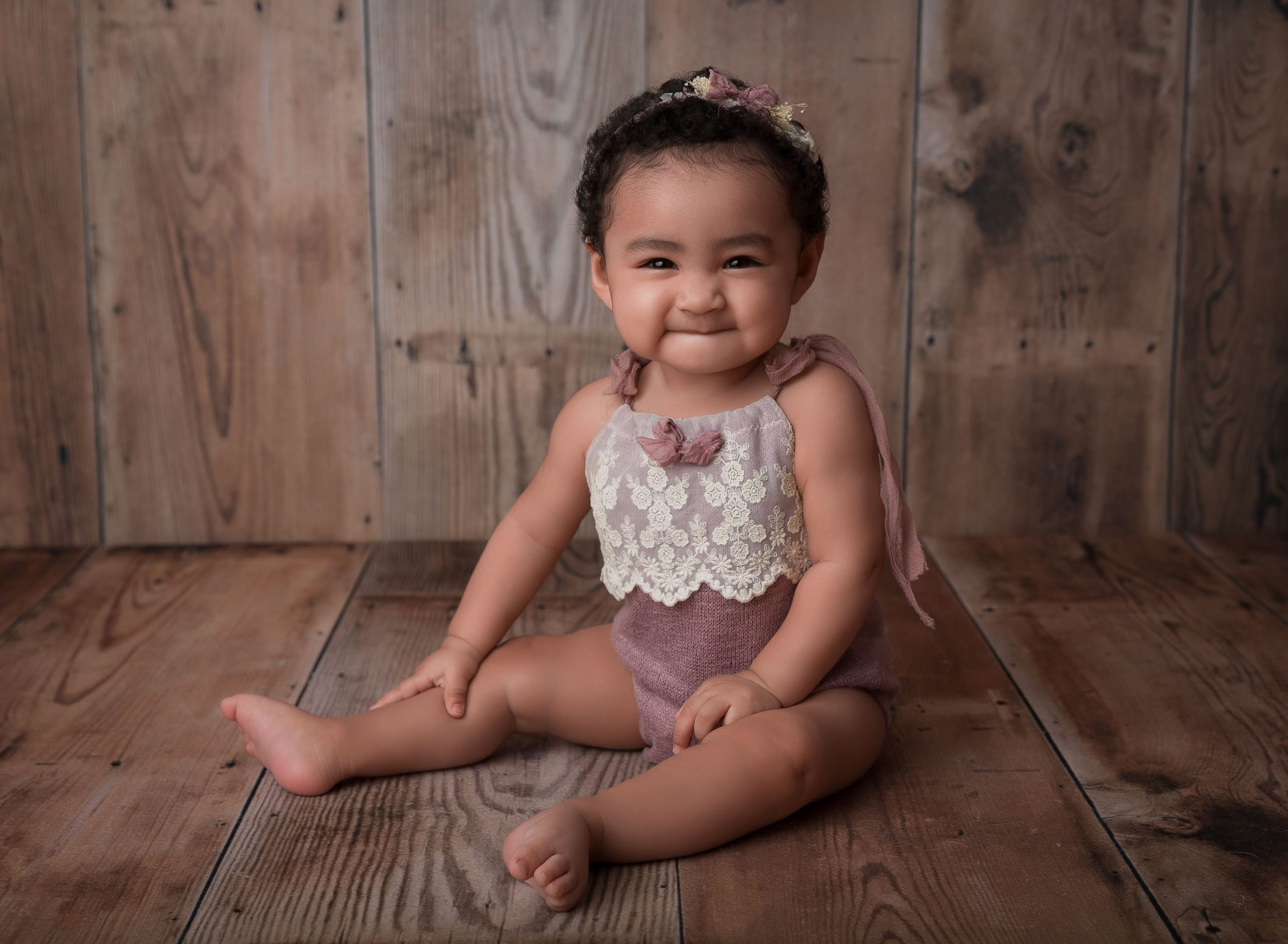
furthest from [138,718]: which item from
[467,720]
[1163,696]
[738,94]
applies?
[1163,696]

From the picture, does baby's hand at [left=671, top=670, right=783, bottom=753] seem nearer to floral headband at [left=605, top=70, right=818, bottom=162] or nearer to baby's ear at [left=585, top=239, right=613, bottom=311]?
baby's ear at [left=585, top=239, right=613, bottom=311]

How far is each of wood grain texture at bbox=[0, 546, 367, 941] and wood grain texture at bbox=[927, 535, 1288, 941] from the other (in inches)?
29.6

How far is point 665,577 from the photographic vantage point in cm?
111

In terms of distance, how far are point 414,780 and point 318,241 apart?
3.04 ft

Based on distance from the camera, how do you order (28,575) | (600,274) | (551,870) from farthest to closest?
(28,575) < (600,274) < (551,870)

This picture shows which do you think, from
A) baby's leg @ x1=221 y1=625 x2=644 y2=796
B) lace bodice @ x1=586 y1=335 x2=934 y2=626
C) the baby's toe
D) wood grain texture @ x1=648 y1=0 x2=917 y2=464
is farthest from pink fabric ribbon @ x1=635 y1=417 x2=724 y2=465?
wood grain texture @ x1=648 y1=0 x2=917 y2=464

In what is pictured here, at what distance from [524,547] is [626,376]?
198 mm

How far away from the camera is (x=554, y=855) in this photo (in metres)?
0.90

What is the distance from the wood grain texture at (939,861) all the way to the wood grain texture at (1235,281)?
32.1 inches

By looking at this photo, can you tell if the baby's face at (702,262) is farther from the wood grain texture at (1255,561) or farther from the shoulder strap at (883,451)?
the wood grain texture at (1255,561)

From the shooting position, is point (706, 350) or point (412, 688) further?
point (412, 688)

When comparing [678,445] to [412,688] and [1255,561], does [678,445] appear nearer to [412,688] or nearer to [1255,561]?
[412,688]

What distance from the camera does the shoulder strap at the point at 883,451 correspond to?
111 cm

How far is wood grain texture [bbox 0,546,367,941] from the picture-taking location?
95 cm
